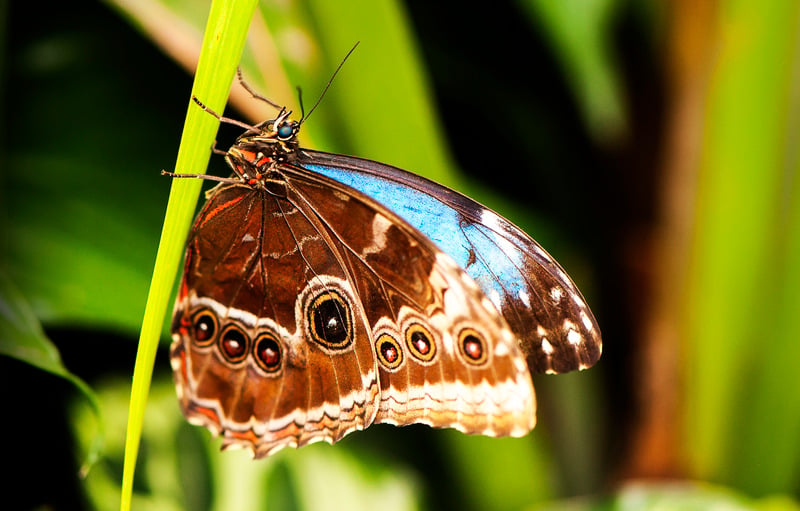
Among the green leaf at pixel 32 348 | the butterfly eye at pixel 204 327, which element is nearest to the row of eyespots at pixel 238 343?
the butterfly eye at pixel 204 327

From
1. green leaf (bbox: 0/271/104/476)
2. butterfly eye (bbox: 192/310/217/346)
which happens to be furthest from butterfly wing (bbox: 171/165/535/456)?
green leaf (bbox: 0/271/104/476)

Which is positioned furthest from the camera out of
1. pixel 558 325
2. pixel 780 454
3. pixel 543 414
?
pixel 543 414

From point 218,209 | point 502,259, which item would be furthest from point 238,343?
point 502,259

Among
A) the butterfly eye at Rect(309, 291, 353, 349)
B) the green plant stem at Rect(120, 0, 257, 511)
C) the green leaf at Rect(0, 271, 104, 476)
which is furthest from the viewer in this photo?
the butterfly eye at Rect(309, 291, 353, 349)

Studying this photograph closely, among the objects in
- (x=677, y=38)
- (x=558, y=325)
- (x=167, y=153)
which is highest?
(x=677, y=38)

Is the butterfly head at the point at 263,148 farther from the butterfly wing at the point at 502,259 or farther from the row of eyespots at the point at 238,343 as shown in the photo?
the row of eyespots at the point at 238,343

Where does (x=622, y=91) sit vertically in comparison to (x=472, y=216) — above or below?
above

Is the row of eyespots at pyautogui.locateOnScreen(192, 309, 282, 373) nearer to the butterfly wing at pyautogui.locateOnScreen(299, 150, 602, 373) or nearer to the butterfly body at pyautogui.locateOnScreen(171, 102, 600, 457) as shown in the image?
the butterfly body at pyautogui.locateOnScreen(171, 102, 600, 457)

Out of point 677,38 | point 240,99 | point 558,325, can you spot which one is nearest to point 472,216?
point 558,325

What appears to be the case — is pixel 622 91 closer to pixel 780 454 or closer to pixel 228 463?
pixel 780 454
